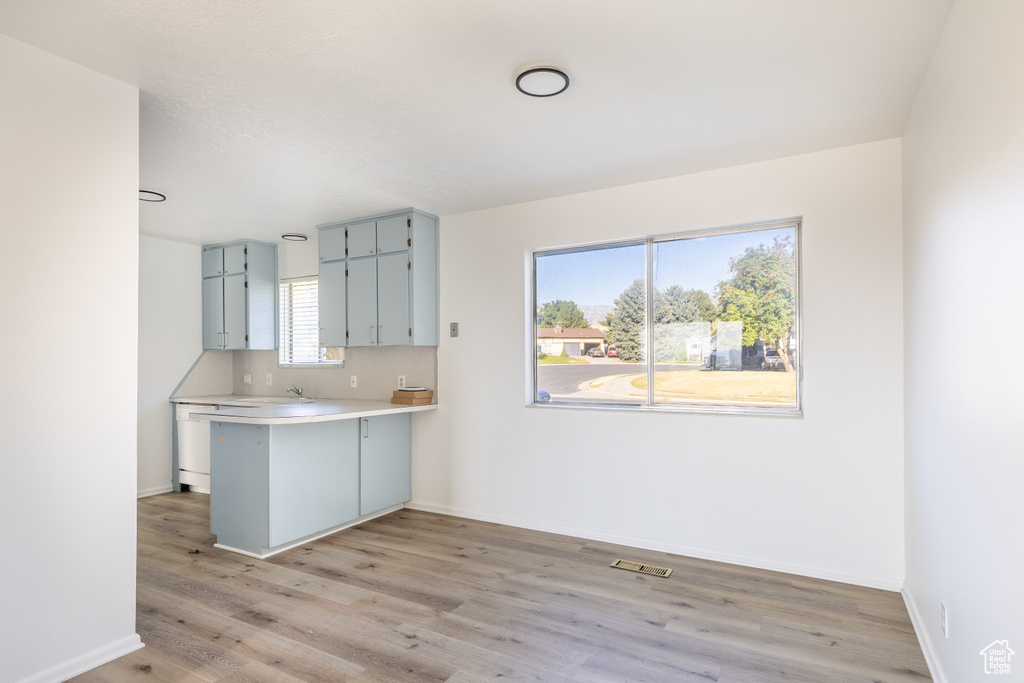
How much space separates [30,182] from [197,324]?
4.00 meters

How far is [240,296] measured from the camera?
5.52m

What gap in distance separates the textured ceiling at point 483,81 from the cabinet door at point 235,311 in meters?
1.97

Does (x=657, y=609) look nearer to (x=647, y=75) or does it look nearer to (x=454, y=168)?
(x=647, y=75)

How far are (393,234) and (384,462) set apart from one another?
1.80 metres

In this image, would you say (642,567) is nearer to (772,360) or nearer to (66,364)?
(772,360)

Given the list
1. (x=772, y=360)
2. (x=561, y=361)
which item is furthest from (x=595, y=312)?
(x=772, y=360)

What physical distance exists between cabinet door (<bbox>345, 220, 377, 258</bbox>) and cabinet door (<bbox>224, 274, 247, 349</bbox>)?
5.12 ft

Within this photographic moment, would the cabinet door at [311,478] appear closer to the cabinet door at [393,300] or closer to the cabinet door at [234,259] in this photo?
the cabinet door at [393,300]

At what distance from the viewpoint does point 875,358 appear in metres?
3.02

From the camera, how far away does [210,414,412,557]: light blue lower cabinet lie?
138 inches

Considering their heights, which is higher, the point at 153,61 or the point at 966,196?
the point at 153,61

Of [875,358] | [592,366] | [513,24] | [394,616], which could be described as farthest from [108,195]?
[875,358]

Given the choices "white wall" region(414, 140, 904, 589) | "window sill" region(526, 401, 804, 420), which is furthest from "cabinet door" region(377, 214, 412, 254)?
"window sill" region(526, 401, 804, 420)

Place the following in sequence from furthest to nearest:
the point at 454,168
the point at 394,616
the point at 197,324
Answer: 1. the point at 197,324
2. the point at 454,168
3. the point at 394,616
